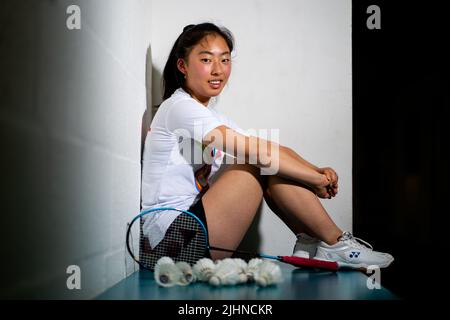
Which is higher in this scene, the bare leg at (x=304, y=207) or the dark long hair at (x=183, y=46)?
the dark long hair at (x=183, y=46)

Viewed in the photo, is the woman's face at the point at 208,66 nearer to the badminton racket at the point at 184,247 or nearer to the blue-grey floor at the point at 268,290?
the badminton racket at the point at 184,247

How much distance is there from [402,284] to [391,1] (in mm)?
2378

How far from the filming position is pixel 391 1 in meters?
3.39

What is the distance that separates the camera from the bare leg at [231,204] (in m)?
1.66

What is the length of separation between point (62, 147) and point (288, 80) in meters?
1.61

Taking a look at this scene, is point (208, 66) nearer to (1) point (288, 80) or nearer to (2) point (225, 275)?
(1) point (288, 80)

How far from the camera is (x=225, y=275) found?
1.25 m

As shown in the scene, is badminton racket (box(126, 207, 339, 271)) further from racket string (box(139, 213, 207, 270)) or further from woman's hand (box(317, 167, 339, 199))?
woman's hand (box(317, 167, 339, 199))

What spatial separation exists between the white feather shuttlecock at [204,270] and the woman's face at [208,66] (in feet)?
2.73

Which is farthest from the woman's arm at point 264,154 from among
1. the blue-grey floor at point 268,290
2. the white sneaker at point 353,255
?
the blue-grey floor at point 268,290

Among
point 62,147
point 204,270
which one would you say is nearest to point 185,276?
point 204,270

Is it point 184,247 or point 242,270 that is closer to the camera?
point 242,270
